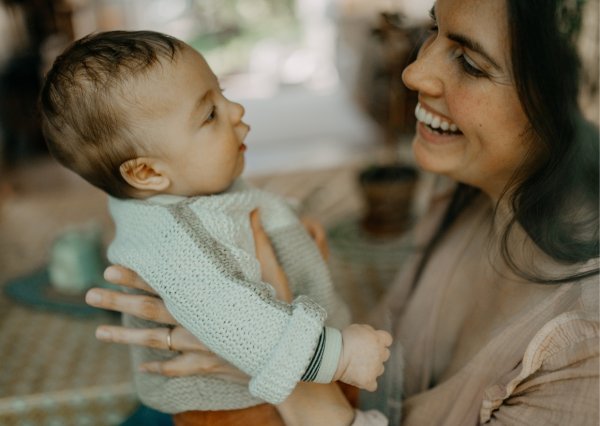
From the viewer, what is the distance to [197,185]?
0.96 meters

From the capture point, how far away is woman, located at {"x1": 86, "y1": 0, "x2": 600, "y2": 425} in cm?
81

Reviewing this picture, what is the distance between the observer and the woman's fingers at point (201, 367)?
92 centimetres

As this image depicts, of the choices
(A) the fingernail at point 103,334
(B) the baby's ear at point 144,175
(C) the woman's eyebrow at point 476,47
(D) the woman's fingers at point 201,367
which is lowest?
(D) the woman's fingers at point 201,367

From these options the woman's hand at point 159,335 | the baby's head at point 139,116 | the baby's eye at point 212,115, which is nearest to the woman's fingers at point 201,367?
the woman's hand at point 159,335

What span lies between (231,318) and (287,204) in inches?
14.7

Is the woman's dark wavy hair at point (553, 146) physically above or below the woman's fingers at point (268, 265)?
above

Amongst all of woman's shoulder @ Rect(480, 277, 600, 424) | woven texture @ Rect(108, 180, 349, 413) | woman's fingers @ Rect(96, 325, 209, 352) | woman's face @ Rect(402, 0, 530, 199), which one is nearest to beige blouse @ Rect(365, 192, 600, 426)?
woman's shoulder @ Rect(480, 277, 600, 424)

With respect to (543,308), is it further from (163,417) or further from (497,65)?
(163,417)

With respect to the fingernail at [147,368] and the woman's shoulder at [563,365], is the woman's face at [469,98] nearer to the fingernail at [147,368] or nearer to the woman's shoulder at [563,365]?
the woman's shoulder at [563,365]

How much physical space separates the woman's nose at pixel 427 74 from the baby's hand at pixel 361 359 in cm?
43

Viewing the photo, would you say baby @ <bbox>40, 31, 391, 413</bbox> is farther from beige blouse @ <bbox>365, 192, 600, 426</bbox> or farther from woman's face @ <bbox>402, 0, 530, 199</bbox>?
woman's face @ <bbox>402, 0, 530, 199</bbox>

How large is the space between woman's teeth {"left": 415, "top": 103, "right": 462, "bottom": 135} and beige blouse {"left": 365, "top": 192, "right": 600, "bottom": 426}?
0.66ft

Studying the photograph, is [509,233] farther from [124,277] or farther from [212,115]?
[124,277]

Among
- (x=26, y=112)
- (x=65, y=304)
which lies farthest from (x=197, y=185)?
(x=26, y=112)
